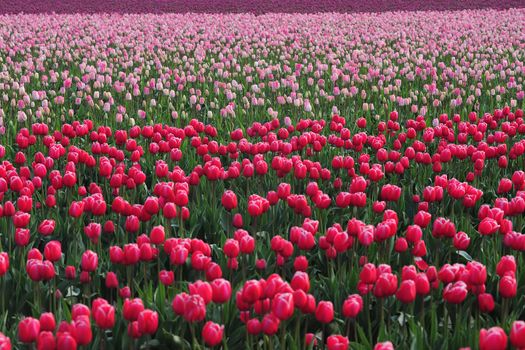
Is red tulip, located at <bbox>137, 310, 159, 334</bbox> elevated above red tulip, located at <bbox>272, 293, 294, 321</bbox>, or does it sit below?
below

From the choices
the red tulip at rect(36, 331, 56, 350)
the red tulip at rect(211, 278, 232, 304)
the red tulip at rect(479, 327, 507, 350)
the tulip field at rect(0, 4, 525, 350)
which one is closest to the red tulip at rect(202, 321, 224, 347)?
the tulip field at rect(0, 4, 525, 350)

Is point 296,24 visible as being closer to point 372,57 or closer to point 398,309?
point 372,57

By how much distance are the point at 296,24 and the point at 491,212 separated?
51.5 feet

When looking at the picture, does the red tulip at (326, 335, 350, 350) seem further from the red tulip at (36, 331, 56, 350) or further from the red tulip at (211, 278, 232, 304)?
the red tulip at (36, 331, 56, 350)

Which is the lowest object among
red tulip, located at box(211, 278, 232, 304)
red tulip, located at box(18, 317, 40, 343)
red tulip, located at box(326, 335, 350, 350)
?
red tulip, located at box(326, 335, 350, 350)

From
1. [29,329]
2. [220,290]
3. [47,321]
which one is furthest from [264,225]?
[29,329]

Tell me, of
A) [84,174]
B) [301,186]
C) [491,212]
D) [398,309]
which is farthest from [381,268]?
[84,174]

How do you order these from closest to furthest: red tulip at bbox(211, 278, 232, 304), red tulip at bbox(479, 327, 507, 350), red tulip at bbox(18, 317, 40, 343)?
1. red tulip at bbox(479, 327, 507, 350)
2. red tulip at bbox(18, 317, 40, 343)
3. red tulip at bbox(211, 278, 232, 304)

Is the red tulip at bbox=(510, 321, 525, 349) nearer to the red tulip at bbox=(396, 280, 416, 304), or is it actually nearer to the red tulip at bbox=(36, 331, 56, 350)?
the red tulip at bbox=(396, 280, 416, 304)

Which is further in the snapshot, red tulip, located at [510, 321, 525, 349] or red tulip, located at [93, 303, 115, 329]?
red tulip, located at [93, 303, 115, 329]

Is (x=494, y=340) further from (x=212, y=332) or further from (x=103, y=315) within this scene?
(x=103, y=315)

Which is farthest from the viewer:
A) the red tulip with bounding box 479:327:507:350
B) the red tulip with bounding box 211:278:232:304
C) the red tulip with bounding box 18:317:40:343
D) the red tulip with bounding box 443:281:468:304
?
the red tulip with bounding box 443:281:468:304

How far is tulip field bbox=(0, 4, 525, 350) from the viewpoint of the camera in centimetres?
265

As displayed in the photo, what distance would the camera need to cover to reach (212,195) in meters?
4.77
